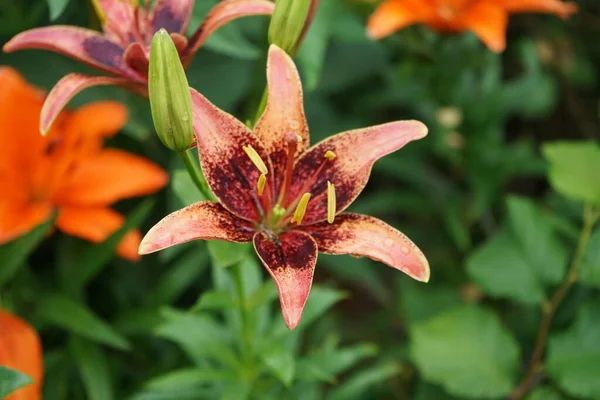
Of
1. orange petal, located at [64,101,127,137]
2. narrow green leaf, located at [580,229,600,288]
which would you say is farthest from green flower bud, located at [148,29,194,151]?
narrow green leaf, located at [580,229,600,288]

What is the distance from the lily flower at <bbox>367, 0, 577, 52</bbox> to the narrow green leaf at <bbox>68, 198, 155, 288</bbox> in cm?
40

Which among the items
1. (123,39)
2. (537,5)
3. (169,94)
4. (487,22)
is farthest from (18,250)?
(537,5)

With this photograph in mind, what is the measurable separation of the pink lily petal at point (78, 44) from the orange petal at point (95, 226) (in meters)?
0.33

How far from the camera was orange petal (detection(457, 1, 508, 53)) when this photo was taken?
98 cm

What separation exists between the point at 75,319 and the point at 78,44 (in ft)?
1.29

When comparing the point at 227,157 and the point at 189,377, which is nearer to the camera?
the point at 227,157

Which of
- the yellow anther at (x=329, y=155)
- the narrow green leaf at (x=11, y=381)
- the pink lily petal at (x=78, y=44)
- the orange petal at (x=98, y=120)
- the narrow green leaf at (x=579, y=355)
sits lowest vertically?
the narrow green leaf at (x=579, y=355)

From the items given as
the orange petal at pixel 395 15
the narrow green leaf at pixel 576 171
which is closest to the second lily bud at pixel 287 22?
the orange petal at pixel 395 15

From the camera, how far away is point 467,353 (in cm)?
98

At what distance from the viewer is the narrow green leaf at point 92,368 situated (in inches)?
36.8

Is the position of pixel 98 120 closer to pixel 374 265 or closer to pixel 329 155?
pixel 329 155

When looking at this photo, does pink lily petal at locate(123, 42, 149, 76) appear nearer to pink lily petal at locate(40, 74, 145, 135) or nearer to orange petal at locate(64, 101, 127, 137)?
pink lily petal at locate(40, 74, 145, 135)

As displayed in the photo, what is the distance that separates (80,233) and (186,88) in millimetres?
467

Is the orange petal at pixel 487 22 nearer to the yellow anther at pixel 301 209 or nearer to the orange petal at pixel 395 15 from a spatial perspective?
the orange petal at pixel 395 15
